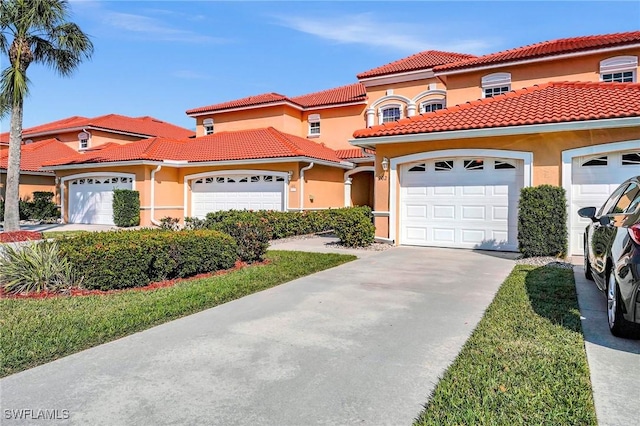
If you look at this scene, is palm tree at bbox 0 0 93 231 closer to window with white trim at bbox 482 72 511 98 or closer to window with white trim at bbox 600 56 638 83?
window with white trim at bbox 482 72 511 98

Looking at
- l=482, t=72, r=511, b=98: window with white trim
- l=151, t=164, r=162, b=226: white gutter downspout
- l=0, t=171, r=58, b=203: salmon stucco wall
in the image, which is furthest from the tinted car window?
l=0, t=171, r=58, b=203: salmon stucco wall

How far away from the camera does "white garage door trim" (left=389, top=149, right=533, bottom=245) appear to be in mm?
10609

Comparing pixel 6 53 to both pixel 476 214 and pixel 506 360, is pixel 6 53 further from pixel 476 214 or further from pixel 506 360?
pixel 506 360

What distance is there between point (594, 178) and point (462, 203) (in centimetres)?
311

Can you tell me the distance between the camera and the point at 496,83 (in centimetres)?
1700

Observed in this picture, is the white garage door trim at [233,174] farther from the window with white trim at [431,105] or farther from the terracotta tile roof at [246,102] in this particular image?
the window with white trim at [431,105]

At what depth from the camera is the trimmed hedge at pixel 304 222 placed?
480 inches

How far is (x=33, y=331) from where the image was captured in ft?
15.8

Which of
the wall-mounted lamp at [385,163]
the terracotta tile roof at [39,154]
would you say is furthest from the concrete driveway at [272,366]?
the terracotta tile roof at [39,154]

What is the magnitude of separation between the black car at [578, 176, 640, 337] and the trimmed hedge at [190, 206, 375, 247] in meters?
7.02

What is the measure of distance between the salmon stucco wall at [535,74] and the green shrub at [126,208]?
15.2 meters

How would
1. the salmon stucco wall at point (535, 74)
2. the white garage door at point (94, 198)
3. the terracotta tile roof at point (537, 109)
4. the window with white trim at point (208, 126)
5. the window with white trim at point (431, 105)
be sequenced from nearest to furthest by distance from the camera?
1. the terracotta tile roof at point (537, 109)
2. the salmon stucco wall at point (535, 74)
3. the window with white trim at point (431, 105)
4. the white garage door at point (94, 198)
5. the window with white trim at point (208, 126)

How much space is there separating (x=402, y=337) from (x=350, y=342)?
1.98 ft

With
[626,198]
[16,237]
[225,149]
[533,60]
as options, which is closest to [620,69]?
[533,60]
